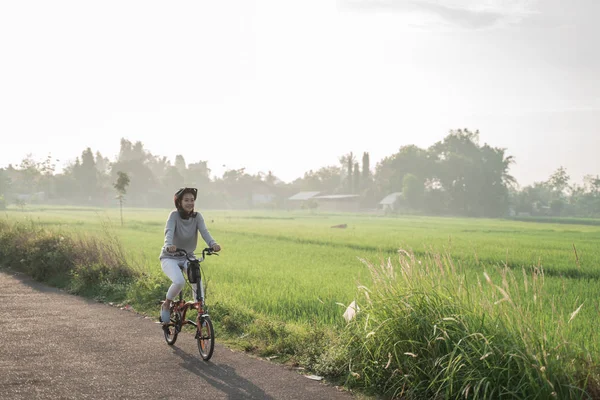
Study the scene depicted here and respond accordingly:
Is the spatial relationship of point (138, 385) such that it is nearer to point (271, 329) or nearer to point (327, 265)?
point (271, 329)

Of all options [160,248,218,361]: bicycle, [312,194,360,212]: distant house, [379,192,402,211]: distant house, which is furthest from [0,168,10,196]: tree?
[160,248,218,361]: bicycle

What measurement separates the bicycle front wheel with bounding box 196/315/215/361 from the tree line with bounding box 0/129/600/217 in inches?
2968

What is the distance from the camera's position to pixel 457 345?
17.5 feet

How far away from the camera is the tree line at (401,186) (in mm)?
92688

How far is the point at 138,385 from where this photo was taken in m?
6.20

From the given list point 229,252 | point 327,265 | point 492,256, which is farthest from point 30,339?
point 492,256

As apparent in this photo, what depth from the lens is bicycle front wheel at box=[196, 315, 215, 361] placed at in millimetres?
7027

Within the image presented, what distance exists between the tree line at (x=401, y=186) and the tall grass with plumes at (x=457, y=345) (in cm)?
7723

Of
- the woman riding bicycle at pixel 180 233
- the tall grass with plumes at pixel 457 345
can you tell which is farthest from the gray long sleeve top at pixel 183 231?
the tall grass with plumes at pixel 457 345

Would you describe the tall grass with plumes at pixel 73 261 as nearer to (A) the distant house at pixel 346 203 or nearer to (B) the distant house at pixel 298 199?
(A) the distant house at pixel 346 203

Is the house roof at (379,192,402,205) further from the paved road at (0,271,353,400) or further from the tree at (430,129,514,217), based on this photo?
the paved road at (0,271,353,400)

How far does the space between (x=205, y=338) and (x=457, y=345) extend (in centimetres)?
331

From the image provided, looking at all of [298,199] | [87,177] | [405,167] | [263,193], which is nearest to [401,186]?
[405,167]

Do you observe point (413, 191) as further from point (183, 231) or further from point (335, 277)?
point (183, 231)
